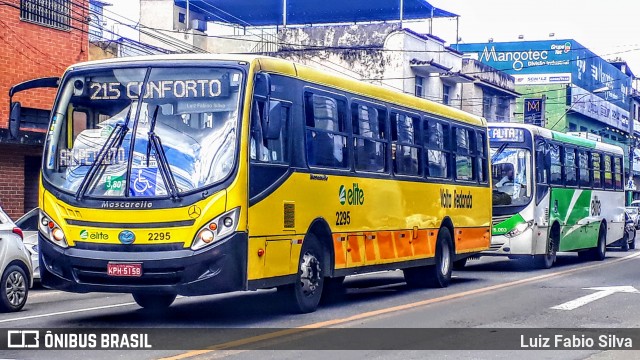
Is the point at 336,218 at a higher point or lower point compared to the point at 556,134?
lower

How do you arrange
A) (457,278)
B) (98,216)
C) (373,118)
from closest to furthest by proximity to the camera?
(98,216) → (373,118) → (457,278)

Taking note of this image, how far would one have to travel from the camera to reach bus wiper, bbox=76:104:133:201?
457 inches

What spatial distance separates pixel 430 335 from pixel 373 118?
4.85m

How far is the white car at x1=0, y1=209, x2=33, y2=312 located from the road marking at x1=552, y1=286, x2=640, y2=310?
6.96 m

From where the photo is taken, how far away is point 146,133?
11609mm

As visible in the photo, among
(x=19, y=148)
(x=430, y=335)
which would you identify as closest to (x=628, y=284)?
(x=430, y=335)

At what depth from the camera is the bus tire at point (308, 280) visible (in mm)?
12883

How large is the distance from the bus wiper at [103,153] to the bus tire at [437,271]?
756 cm

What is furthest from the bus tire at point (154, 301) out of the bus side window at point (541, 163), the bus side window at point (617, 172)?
the bus side window at point (617, 172)

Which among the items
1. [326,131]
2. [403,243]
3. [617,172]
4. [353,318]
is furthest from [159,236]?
[617,172]

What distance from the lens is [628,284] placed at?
18.9m

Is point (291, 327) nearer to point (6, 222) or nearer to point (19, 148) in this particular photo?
point (6, 222)

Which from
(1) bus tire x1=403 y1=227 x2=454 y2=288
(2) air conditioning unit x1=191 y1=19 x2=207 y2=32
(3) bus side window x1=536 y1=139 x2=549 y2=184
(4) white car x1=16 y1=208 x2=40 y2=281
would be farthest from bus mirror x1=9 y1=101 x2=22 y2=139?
(2) air conditioning unit x1=191 y1=19 x2=207 y2=32

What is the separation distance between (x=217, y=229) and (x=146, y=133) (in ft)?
4.41
